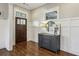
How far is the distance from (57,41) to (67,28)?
0.67 m

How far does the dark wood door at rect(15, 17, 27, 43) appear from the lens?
4.96 metres

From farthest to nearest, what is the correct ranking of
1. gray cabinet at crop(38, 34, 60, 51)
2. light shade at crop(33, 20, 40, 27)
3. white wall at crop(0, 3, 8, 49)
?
light shade at crop(33, 20, 40, 27), white wall at crop(0, 3, 8, 49), gray cabinet at crop(38, 34, 60, 51)

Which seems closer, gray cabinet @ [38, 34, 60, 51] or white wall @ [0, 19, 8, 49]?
gray cabinet @ [38, 34, 60, 51]

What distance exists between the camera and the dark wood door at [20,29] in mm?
4965

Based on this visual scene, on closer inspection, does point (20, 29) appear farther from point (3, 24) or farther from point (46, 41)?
point (46, 41)

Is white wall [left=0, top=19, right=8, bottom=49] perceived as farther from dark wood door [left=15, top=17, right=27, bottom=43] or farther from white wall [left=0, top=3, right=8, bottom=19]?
dark wood door [left=15, top=17, right=27, bottom=43]

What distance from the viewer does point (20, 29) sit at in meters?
5.21

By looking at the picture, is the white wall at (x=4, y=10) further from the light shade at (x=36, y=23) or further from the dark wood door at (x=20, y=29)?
the light shade at (x=36, y=23)

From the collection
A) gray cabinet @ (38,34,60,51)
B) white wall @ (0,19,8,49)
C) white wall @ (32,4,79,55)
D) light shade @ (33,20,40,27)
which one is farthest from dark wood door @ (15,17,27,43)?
white wall @ (32,4,79,55)

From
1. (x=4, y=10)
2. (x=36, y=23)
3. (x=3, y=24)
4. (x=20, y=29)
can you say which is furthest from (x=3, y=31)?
(x=36, y=23)

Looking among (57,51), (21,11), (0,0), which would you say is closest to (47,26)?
(57,51)

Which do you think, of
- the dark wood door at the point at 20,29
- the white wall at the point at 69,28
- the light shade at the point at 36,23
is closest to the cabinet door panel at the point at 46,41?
the white wall at the point at 69,28

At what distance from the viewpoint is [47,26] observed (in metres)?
4.29

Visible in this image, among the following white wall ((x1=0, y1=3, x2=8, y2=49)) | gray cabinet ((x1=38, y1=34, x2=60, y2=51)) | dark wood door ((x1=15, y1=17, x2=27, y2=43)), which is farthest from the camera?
dark wood door ((x1=15, y1=17, x2=27, y2=43))
